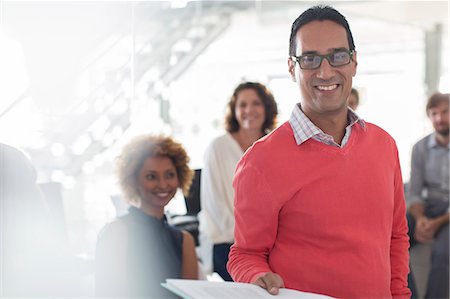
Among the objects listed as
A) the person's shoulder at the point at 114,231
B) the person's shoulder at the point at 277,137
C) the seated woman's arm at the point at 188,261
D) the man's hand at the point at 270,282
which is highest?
the person's shoulder at the point at 277,137

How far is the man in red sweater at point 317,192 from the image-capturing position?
1.25 meters

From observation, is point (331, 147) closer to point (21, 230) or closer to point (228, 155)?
point (21, 230)

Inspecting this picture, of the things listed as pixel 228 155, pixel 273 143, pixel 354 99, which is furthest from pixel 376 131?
pixel 354 99

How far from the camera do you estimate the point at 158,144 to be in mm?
2193

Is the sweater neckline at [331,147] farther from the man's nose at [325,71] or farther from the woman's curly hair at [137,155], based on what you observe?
the woman's curly hair at [137,155]

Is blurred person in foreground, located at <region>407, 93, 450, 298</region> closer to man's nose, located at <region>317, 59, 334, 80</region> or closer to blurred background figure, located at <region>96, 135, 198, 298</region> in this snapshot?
blurred background figure, located at <region>96, 135, 198, 298</region>

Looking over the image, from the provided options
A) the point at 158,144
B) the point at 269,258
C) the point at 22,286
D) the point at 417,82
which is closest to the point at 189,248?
the point at 158,144

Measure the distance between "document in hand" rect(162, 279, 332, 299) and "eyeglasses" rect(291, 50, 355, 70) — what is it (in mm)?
446

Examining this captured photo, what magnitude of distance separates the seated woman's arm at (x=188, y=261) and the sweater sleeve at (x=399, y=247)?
2.56 ft

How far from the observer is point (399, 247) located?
141 cm

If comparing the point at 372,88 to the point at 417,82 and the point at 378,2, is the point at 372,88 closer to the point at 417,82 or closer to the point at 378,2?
the point at 378,2

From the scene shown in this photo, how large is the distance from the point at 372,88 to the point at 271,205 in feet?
15.4

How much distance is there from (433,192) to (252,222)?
2.86 meters

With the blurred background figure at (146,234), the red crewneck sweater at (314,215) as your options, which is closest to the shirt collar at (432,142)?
the blurred background figure at (146,234)
